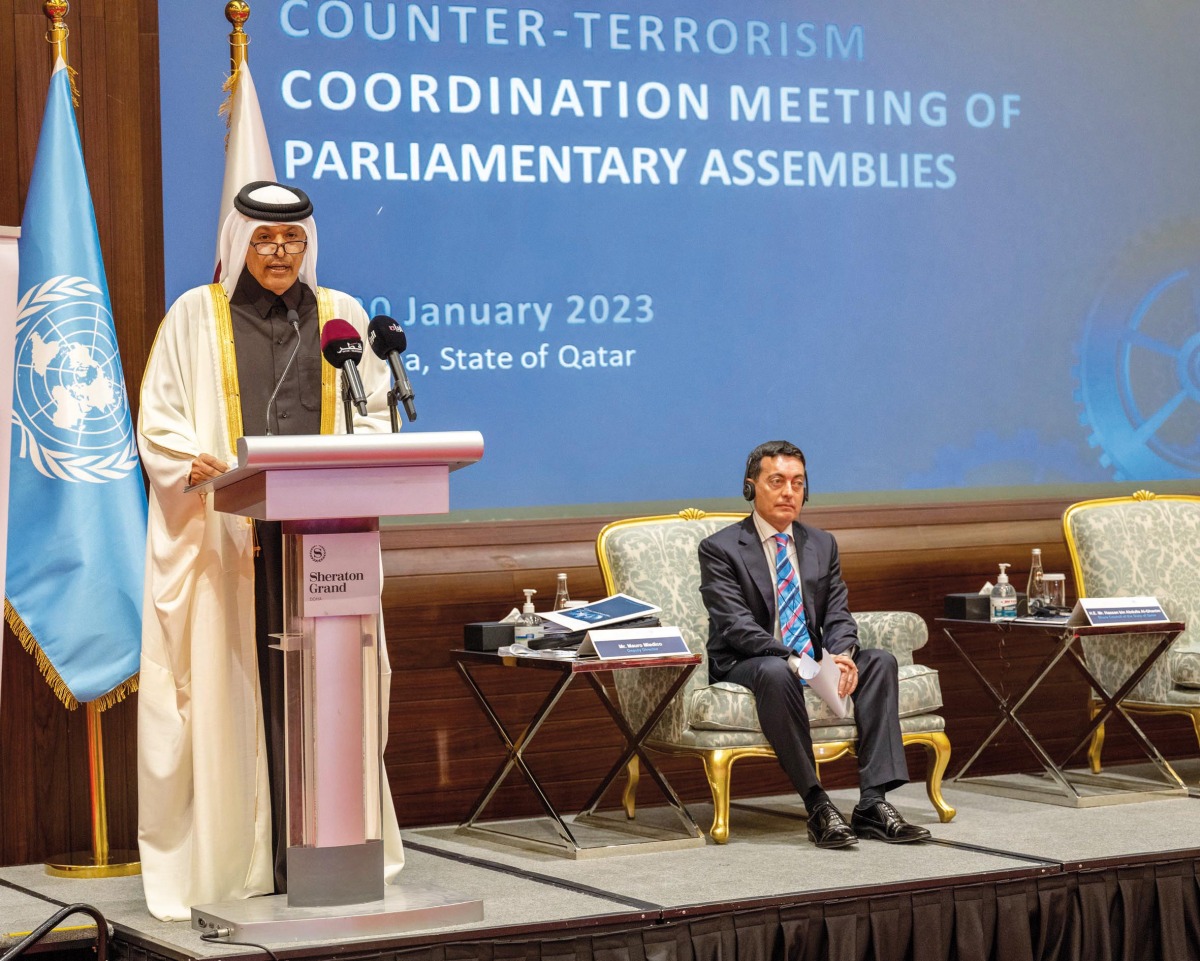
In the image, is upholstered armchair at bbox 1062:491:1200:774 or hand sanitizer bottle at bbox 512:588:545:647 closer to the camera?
hand sanitizer bottle at bbox 512:588:545:647

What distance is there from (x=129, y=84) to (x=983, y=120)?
322 cm

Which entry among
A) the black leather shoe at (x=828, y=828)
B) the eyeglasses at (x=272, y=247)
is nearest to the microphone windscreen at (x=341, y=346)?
the eyeglasses at (x=272, y=247)

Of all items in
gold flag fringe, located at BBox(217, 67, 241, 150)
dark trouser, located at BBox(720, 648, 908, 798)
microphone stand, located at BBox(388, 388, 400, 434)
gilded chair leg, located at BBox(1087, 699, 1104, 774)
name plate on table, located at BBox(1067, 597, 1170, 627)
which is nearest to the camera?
microphone stand, located at BBox(388, 388, 400, 434)

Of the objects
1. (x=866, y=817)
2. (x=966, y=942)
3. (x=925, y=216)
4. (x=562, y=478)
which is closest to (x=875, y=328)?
(x=925, y=216)

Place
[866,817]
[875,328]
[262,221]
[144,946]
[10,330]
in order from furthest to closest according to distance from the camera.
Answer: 1. [875,328]
2. [866,817]
3. [262,221]
4. [144,946]
5. [10,330]

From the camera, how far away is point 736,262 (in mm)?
6199

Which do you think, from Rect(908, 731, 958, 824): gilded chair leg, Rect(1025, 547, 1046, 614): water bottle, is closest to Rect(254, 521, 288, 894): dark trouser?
Rect(908, 731, 958, 824): gilded chair leg

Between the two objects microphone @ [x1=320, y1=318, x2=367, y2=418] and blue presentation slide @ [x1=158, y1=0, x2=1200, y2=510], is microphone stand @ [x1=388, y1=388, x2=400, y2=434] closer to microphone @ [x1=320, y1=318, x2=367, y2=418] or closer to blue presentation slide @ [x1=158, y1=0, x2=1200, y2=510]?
microphone @ [x1=320, y1=318, x2=367, y2=418]

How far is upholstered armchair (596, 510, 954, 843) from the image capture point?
510 centimetres

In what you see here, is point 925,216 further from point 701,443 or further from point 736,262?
point 701,443

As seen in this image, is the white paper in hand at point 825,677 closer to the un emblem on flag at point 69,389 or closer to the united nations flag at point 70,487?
the united nations flag at point 70,487

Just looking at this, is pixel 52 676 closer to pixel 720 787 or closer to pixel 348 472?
pixel 348 472

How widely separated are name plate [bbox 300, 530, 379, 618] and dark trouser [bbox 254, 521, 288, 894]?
572mm

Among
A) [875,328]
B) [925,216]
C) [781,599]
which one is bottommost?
[781,599]
